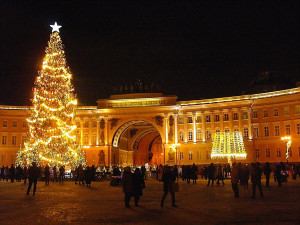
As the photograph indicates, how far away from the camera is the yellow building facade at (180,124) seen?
189 ft

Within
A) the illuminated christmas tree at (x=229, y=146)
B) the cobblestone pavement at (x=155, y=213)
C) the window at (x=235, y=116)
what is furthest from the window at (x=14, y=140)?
the cobblestone pavement at (x=155, y=213)

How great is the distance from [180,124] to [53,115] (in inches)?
1319

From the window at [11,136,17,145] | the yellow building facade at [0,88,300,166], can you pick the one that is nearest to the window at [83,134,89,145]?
the yellow building facade at [0,88,300,166]

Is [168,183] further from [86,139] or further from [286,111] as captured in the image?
[86,139]

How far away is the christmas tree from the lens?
3397cm

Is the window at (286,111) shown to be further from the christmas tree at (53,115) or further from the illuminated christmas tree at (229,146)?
the christmas tree at (53,115)

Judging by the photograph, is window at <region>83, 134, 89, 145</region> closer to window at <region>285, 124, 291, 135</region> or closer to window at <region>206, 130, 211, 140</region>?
window at <region>206, 130, 211, 140</region>

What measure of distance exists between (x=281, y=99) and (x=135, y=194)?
153 ft

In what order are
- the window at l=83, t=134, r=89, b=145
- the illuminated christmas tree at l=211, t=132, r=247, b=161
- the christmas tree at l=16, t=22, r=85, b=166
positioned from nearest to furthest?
the christmas tree at l=16, t=22, r=85, b=166
the illuminated christmas tree at l=211, t=132, r=247, b=161
the window at l=83, t=134, r=89, b=145

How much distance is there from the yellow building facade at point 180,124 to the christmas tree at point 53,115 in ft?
82.2

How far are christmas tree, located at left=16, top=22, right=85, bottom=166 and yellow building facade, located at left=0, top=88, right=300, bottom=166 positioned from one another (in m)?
25.0

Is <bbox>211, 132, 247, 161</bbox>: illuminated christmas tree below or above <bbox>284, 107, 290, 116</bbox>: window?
below

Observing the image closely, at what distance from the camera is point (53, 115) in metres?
34.1

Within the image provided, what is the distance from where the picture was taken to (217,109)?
205ft
